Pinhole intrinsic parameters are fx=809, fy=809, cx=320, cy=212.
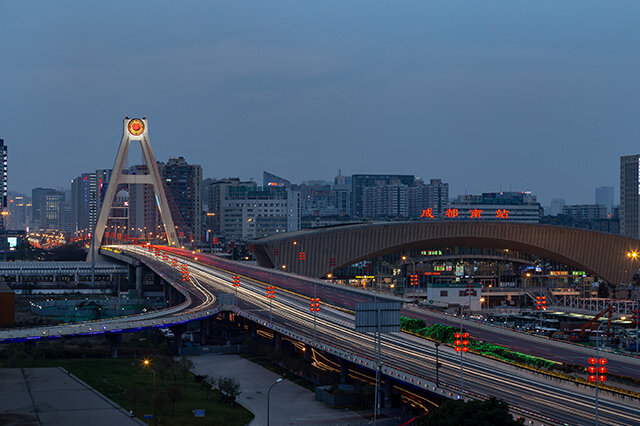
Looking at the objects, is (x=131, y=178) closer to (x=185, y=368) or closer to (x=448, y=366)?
(x=185, y=368)

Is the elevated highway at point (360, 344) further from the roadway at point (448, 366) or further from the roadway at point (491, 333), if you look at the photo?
the roadway at point (491, 333)

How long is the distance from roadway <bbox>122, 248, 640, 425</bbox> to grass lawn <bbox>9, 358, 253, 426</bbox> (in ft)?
30.6

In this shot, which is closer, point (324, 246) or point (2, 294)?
point (2, 294)

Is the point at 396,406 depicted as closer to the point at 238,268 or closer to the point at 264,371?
the point at 264,371

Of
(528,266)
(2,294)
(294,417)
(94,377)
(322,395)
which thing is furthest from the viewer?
(528,266)

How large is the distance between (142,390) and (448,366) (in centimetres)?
1946

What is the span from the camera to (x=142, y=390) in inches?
2040

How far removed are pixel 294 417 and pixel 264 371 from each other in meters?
16.6

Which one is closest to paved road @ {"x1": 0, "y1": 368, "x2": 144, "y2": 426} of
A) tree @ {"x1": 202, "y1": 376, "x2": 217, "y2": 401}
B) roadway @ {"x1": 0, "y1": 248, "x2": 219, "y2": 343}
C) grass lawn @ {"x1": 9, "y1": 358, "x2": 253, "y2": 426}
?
grass lawn @ {"x1": 9, "y1": 358, "x2": 253, "y2": 426}

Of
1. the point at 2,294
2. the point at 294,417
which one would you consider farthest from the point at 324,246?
the point at 294,417

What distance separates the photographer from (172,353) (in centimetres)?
7300

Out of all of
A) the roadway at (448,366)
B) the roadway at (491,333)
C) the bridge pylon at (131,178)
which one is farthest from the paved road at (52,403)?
the bridge pylon at (131,178)

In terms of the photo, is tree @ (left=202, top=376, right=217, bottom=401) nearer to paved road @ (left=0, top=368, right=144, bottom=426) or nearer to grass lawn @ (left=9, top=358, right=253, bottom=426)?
grass lawn @ (left=9, top=358, right=253, bottom=426)

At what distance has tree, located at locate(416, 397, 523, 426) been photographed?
33.4 m
